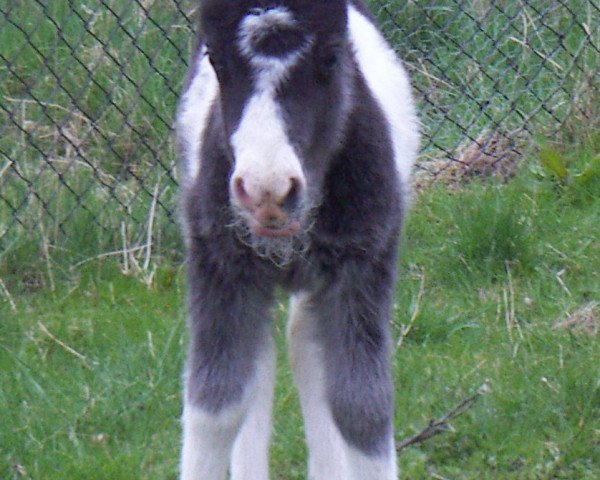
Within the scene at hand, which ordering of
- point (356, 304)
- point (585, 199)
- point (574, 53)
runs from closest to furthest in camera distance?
point (356, 304) < point (585, 199) < point (574, 53)

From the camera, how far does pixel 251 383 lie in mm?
3697

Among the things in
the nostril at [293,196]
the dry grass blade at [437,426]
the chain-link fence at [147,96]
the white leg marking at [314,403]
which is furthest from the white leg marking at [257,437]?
the chain-link fence at [147,96]

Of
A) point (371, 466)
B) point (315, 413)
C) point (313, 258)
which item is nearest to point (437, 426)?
point (315, 413)

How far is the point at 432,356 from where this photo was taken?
15.3 feet

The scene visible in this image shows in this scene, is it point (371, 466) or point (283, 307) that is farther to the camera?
point (283, 307)

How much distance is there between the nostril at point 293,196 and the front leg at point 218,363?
552 mm

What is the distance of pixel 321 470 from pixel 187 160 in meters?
0.97

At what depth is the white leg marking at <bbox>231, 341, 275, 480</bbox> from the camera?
12.8 ft

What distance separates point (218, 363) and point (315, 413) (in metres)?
0.44

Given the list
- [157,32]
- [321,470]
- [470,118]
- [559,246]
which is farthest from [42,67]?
[321,470]

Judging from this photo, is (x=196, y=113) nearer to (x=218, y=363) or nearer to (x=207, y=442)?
(x=218, y=363)

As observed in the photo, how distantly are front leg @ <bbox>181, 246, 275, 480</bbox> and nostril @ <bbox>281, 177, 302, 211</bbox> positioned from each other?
0.55m

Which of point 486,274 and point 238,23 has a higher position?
point 238,23

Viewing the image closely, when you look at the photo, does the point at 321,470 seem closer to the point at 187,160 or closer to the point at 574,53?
Result: the point at 187,160
